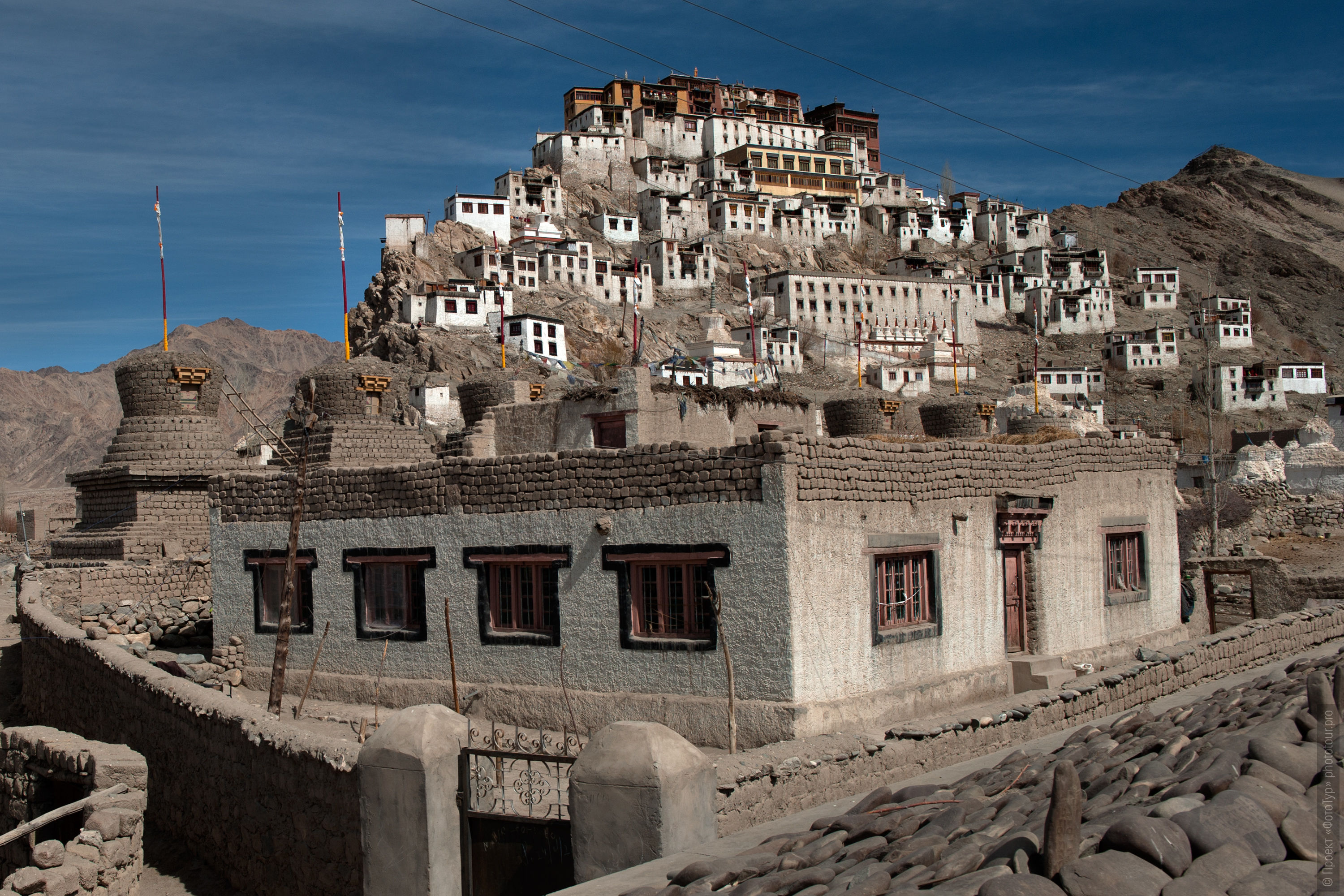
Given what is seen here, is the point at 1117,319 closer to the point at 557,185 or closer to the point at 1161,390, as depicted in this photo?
the point at 1161,390

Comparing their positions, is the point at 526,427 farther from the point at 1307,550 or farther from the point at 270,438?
the point at 1307,550

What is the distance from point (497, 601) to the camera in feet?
49.0

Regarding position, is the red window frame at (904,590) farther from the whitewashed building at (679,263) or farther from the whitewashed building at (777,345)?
the whitewashed building at (679,263)

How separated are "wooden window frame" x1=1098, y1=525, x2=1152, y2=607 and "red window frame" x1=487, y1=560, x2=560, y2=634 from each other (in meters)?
9.28

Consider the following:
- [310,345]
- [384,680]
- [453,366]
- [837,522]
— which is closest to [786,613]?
[837,522]

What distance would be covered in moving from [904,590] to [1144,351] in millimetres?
105071

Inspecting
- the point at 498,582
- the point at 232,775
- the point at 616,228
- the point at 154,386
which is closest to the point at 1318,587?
the point at 498,582

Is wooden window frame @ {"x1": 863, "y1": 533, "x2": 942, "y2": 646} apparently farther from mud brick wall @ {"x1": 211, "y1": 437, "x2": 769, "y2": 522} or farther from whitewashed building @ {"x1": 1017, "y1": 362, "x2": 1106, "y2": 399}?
whitewashed building @ {"x1": 1017, "y1": 362, "x2": 1106, "y2": 399}

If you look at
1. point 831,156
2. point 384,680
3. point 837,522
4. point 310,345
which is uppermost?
point 831,156

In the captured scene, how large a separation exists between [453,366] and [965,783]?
76.2m

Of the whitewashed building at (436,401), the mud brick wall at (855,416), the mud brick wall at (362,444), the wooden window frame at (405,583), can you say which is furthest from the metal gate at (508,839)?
the whitewashed building at (436,401)

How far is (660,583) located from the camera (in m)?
13.4

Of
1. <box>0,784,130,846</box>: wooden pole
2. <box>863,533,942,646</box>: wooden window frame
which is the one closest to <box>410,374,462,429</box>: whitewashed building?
<box>863,533,942,646</box>: wooden window frame

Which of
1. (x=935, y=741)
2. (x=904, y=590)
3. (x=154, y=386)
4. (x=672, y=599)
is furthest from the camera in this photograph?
(x=154, y=386)
